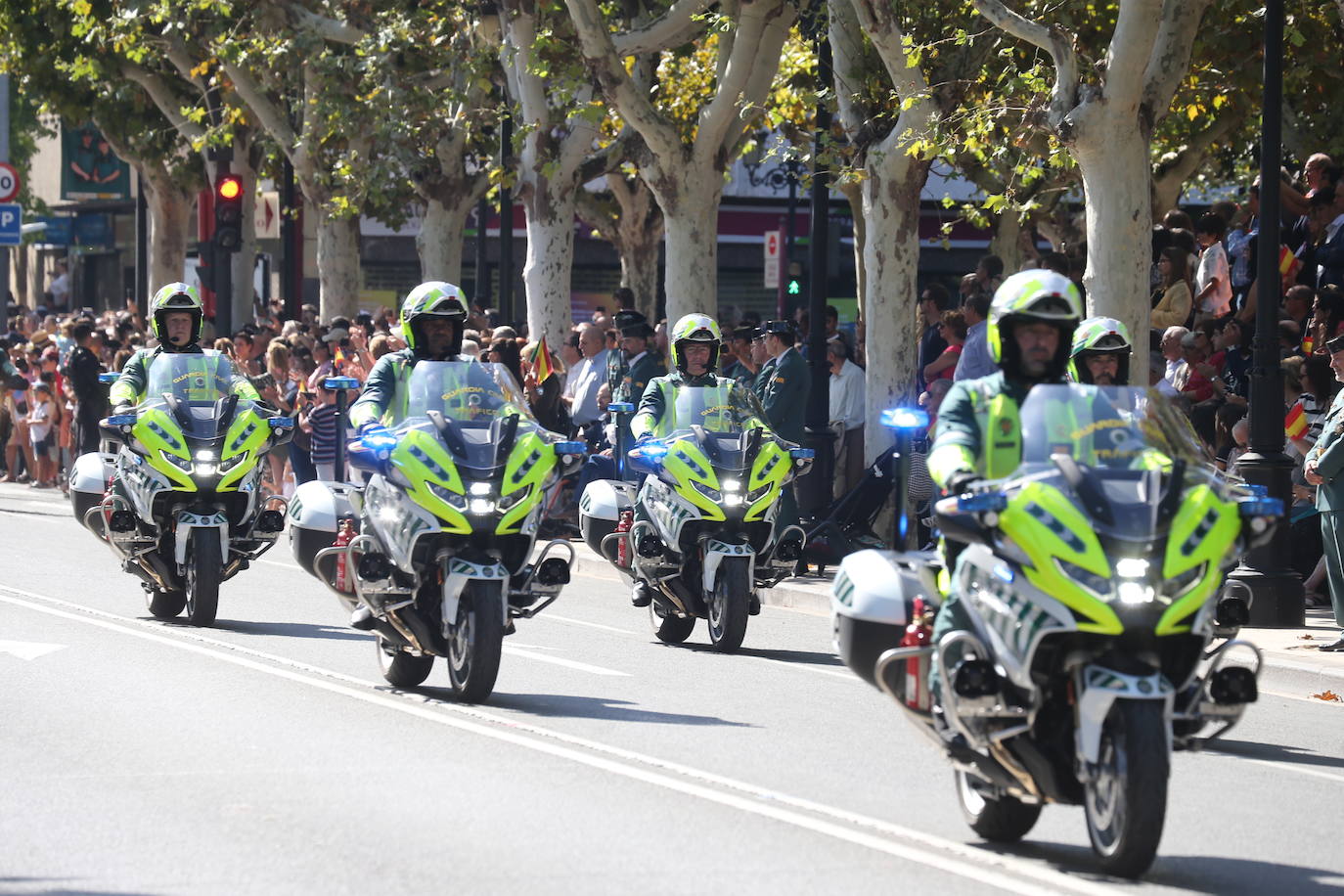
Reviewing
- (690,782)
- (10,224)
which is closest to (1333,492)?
(690,782)

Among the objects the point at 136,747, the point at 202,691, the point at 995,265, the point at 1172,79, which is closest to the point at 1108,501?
the point at 136,747

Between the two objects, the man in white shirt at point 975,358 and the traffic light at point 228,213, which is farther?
the traffic light at point 228,213

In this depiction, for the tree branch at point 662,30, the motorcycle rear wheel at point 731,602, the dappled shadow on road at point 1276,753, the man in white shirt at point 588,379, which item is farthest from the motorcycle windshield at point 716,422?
the tree branch at point 662,30

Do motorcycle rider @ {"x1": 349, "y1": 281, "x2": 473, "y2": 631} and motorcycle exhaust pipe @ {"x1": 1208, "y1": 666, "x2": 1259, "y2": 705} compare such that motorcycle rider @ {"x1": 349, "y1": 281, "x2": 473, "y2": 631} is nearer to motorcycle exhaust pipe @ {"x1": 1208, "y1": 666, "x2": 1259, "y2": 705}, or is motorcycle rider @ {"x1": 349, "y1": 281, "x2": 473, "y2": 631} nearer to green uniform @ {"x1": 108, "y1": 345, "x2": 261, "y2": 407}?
green uniform @ {"x1": 108, "y1": 345, "x2": 261, "y2": 407}

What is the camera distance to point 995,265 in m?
19.7

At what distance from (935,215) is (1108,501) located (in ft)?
164

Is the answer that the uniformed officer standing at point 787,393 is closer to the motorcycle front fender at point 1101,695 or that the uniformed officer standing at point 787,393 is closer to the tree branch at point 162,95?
the motorcycle front fender at point 1101,695

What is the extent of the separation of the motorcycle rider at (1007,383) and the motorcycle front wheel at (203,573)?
7.37m

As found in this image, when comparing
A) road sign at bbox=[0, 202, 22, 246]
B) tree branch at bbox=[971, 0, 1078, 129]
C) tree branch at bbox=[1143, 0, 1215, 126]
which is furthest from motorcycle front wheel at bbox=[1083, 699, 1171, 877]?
road sign at bbox=[0, 202, 22, 246]

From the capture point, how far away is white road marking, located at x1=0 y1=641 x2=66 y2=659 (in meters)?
13.0

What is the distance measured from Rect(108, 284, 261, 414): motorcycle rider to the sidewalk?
4.32 m

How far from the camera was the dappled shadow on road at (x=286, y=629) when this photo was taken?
1411cm

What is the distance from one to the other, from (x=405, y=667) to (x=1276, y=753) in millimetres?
4122

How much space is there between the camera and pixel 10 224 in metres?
34.8
